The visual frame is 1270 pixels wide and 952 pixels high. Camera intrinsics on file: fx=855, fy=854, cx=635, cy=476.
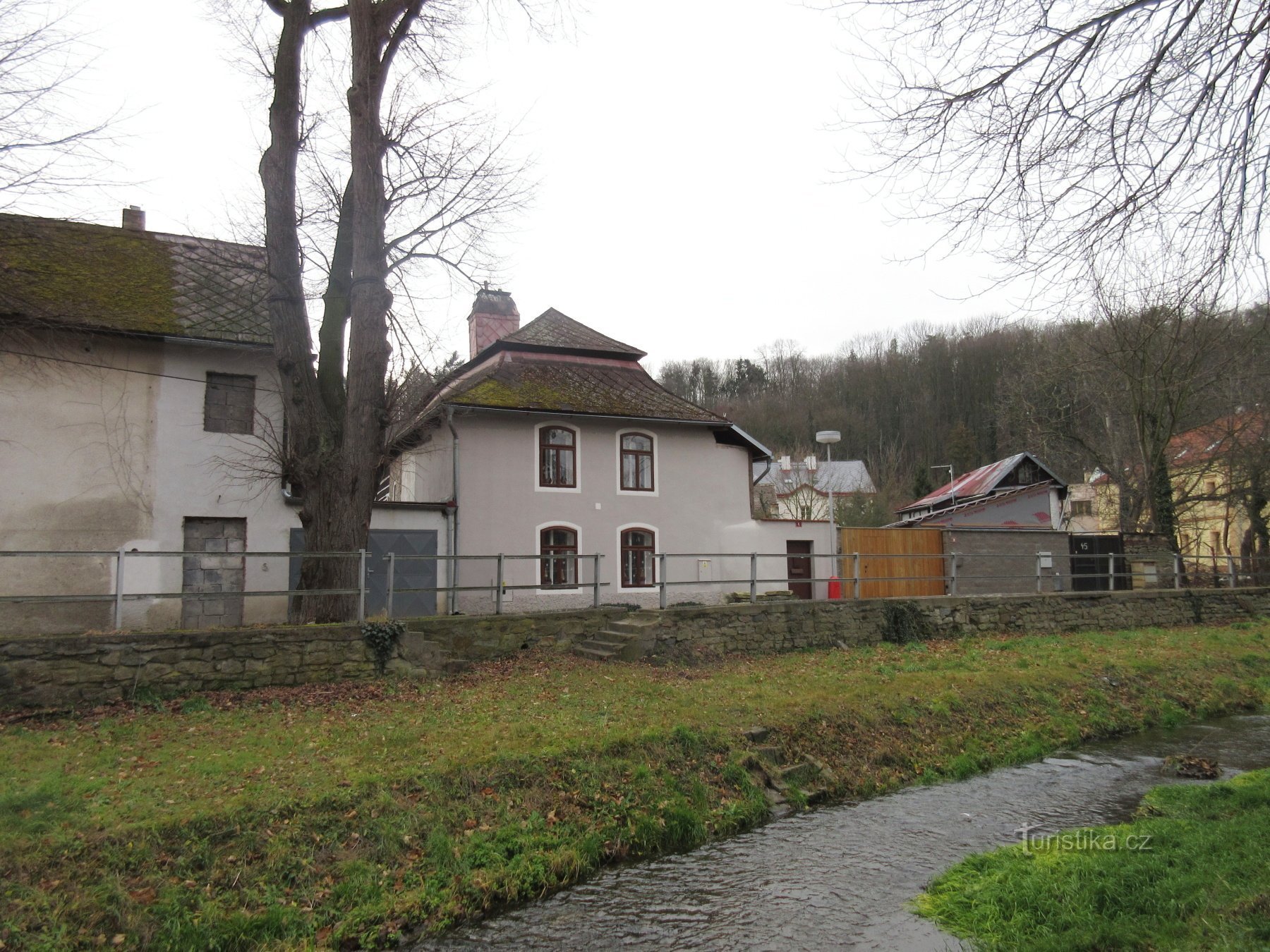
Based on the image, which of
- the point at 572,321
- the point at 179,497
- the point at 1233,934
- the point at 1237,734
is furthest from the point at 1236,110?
the point at 572,321

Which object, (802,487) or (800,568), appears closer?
(800,568)

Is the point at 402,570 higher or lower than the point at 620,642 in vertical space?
higher

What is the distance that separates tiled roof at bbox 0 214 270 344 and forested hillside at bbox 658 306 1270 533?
15.3 m

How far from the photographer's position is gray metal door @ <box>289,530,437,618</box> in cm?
1722

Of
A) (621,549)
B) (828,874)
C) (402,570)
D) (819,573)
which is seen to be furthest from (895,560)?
(828,874)

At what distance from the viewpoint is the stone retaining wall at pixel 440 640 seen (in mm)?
9844

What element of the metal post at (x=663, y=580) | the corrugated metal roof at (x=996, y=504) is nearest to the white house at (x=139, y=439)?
the metal post at (x=663, y=580)

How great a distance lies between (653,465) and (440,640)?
973cm

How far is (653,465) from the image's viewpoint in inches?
845

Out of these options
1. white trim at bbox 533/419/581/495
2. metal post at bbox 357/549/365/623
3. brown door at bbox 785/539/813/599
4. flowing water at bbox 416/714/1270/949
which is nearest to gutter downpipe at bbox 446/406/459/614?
white trim at bbox 533/419/581/495

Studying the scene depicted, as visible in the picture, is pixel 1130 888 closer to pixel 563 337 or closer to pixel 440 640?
pixel 440 640

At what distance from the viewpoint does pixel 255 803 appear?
22.7ft

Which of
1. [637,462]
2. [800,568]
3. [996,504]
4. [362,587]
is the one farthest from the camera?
[996,504]

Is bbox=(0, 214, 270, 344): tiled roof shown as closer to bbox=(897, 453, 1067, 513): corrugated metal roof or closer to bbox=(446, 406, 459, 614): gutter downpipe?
bbox=(446, 406, 459, 614): gutter downpipe
